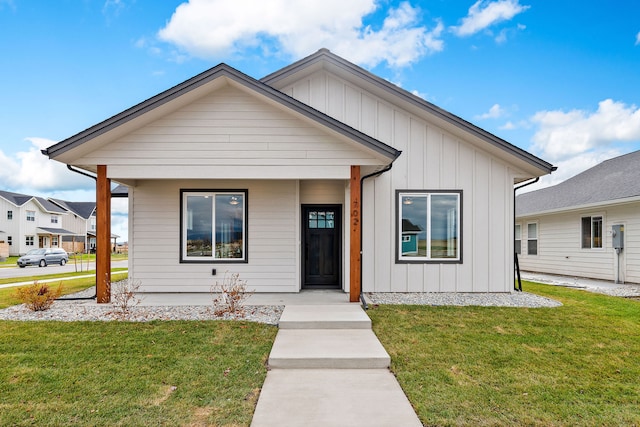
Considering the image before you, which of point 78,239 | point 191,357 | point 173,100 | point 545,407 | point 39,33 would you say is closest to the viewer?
point 545,407

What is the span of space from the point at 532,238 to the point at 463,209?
31.6 ft

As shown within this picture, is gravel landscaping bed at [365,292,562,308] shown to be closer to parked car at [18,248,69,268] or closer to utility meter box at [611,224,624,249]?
utility meter box at [611,224,624,249]

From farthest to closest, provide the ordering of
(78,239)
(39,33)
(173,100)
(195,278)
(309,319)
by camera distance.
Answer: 1. (78,239)
2. (39,33)
3. (195,278)
4. (173,100)
5. (309,319)

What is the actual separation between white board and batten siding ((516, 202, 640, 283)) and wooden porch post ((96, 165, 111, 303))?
14267 millimetres

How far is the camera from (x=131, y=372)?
13.2 feet

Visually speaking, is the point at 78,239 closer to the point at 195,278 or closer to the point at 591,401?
the point at 195,278

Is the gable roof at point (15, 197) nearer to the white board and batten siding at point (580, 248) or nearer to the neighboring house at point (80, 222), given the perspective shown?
the neighboring house at point (80, 222)

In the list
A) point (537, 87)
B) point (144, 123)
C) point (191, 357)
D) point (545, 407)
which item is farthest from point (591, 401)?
point (537, 87)

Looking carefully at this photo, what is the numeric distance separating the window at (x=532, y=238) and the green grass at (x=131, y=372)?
563 inches

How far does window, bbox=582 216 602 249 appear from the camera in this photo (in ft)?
40.6

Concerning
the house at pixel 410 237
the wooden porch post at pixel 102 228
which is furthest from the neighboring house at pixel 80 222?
the house at pixel 410 237

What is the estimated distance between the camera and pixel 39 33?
12.5 m

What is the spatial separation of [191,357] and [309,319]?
77.3 inches

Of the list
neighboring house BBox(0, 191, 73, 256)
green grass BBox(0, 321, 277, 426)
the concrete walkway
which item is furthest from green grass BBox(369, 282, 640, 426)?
neighboring house BBox(0, 191, 73, 256)
